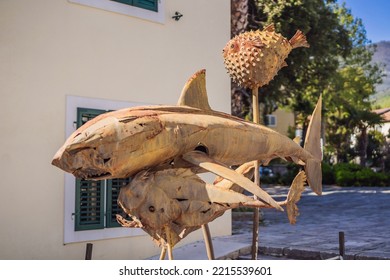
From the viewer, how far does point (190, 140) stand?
380 centimetres

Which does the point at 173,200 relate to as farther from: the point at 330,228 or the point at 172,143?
the point at 330,228

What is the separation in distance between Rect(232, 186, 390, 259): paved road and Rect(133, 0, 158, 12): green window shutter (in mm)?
3596

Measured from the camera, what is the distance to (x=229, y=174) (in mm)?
3689

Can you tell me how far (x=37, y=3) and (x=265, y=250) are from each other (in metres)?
4.52

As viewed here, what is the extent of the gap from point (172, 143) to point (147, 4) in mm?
4608

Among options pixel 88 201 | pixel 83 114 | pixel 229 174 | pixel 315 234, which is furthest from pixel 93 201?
pixel 315 234

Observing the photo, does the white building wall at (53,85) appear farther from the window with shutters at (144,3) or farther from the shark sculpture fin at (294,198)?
the shark sculpture fin at (294,198)

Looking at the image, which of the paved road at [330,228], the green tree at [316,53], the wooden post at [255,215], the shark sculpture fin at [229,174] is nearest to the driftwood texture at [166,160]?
the shark sculpture fin at [229,174]

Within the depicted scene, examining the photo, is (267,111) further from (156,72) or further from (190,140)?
(190,140)

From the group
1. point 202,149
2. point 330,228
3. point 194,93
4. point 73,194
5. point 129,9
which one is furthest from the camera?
point 330,228

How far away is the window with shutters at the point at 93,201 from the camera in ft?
23.1

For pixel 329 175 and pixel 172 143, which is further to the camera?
pixel 329 175

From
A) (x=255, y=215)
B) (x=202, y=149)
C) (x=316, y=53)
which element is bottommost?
(x=255, y=215)
